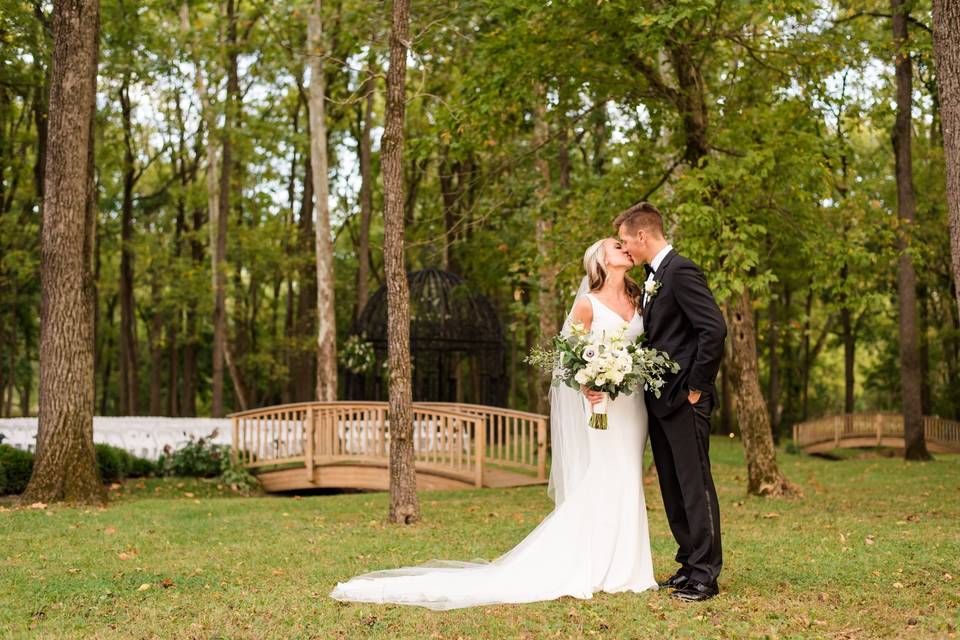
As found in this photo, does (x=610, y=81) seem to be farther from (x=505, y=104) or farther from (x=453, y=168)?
(x=453, y=168)

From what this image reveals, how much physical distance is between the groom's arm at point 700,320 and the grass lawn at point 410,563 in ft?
4.42

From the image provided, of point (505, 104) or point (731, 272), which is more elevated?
point (505, 104)

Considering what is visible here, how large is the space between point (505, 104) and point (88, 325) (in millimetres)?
5998

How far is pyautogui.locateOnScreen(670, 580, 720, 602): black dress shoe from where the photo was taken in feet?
19.2

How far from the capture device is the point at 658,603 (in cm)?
576

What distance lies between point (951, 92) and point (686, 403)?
2525 mm

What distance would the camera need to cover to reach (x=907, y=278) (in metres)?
20.0

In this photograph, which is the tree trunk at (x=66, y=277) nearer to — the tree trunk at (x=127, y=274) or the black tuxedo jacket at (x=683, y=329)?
the black tuxedo jacket at (x=683, y=329)

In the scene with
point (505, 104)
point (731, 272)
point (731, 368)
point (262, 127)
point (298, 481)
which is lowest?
point (298, 481)

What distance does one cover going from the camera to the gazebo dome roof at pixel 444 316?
74.5 ft

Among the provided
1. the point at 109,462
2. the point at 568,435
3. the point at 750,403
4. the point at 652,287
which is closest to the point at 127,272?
the point at 109,462

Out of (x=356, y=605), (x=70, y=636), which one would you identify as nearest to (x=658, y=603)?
(x=356, y=605)

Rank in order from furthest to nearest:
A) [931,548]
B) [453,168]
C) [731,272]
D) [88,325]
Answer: [453,168]
[88,325]
[731,272]
[931,548]

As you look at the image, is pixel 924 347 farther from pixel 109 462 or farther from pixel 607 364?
pixel 607 364
